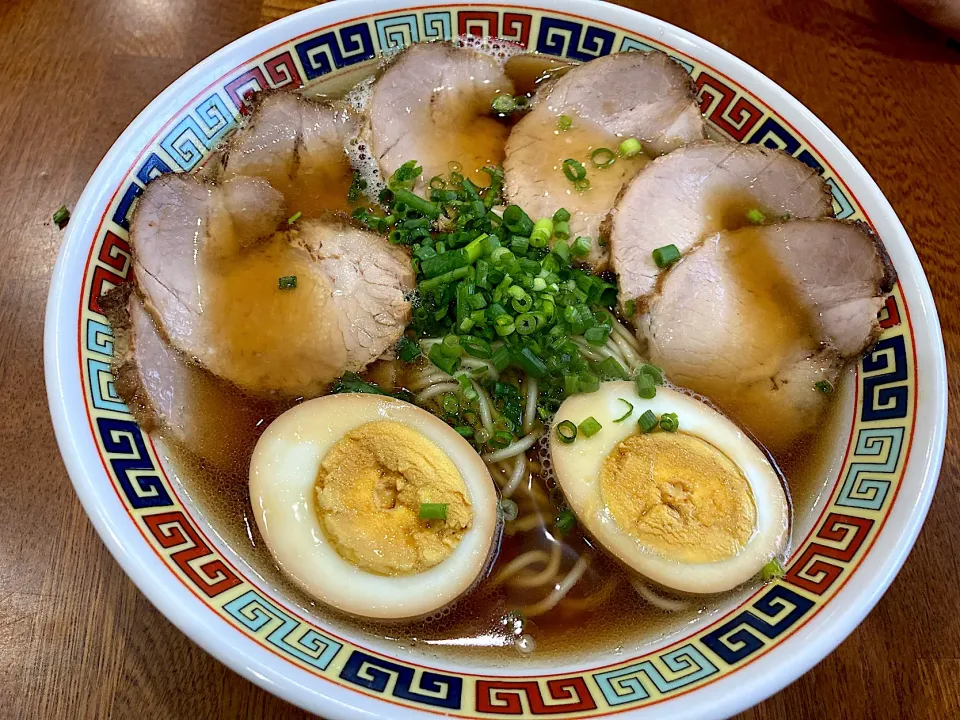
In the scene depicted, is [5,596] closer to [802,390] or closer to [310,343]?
[310,343]

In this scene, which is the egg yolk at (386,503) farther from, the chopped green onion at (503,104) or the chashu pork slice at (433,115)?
the chopped green onion at (503,104)

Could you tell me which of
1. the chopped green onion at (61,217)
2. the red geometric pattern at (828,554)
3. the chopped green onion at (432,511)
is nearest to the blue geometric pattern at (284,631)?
the chopped green onion at (432,511)

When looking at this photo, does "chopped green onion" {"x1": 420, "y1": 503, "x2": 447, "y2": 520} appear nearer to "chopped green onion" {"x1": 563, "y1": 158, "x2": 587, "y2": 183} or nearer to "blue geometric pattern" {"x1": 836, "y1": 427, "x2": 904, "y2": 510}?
"blue geometric pattern" {"x1": 836, "y1": 427, "x2": 904, "y2": 510}

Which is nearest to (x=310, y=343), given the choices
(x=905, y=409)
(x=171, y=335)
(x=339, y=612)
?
(x=171, y=335)

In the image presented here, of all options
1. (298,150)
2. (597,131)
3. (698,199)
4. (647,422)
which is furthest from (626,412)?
(298,150)

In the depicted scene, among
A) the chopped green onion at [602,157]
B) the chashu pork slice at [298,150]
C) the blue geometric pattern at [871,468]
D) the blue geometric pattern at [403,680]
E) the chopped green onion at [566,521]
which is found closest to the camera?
the blue geometric pattern at [403,680]

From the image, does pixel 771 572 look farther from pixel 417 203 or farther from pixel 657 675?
pixel 417 203
